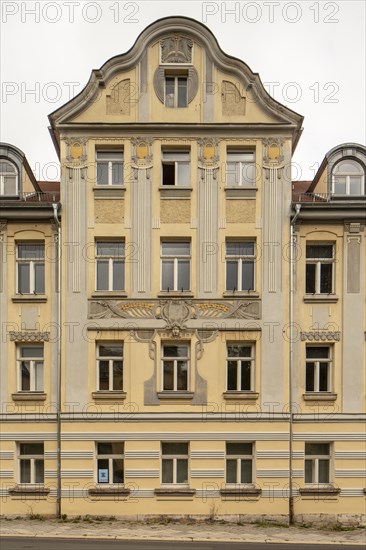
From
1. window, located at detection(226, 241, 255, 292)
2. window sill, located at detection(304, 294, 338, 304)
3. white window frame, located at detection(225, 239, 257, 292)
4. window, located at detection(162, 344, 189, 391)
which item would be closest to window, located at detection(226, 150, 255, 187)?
white window frame, located at detection(225, 239, 257, 292)

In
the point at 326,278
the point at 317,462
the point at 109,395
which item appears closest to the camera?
the point at 109,395

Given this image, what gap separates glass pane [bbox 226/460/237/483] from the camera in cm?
1700

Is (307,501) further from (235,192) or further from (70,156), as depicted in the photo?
(70,156)

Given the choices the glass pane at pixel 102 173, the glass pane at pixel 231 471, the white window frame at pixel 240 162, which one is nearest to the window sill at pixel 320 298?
the white window frame at pixel 240 162

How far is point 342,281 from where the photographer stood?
677 inches

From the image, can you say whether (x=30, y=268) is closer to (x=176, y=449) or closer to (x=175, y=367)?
(x=175, y=367)

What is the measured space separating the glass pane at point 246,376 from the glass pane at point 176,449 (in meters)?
2.74

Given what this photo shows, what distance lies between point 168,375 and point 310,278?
229 inches

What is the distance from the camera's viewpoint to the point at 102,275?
1727 centimetres

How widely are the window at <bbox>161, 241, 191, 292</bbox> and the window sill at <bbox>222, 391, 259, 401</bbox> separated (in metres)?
3.78

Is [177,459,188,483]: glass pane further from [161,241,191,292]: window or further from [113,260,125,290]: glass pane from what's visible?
[113,260,125,290]: glass pane

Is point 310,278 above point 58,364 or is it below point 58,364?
above

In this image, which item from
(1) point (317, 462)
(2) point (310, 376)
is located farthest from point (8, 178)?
(1) point (317, 462)

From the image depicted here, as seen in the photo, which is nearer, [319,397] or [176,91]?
[319,397]
